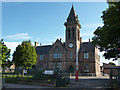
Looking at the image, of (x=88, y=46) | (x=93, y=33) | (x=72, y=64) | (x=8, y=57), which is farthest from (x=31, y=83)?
(x=88, y=46)

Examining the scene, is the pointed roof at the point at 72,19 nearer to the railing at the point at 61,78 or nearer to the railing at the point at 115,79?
the railing at the point at 61,78

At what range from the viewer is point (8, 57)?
3231 cm

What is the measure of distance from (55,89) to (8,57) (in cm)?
1974

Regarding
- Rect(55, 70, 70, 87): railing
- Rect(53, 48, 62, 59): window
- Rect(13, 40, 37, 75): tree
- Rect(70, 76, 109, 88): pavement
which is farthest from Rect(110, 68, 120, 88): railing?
Rect(53, 48, 62, 59): window

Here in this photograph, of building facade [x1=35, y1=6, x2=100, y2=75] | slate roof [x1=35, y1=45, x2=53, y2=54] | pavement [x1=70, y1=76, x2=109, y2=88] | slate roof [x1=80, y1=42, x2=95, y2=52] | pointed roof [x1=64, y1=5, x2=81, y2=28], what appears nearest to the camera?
pavement [x1=70, y1=76, x2=109, y2=88]

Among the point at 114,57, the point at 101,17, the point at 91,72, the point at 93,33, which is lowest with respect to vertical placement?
the point at 91,72

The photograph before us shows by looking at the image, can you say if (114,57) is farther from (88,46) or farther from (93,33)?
(88,46)

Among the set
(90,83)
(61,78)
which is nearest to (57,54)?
(90,83)

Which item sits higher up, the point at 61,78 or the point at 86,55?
the point at 86,55

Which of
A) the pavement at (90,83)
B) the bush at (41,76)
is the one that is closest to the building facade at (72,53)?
the pavement at (90,83)

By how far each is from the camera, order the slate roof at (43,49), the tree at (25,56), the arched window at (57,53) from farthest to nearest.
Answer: the slate roof at (43,49) → the arched window at (57,53) → the tree at (25,56)

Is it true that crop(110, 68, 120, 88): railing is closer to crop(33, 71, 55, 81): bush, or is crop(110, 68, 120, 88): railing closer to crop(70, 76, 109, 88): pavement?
crop(70, 76, 109, 88): pavement

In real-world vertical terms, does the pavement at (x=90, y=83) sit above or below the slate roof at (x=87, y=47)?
below

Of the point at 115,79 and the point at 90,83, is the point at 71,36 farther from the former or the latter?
the point at 115,79
